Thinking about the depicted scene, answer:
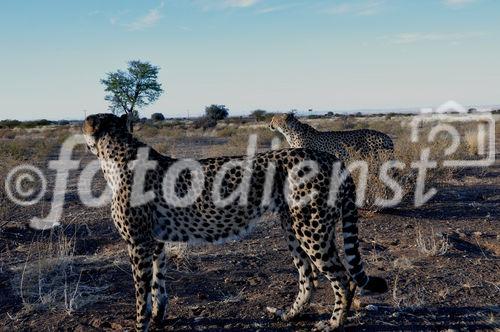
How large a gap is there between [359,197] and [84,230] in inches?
156

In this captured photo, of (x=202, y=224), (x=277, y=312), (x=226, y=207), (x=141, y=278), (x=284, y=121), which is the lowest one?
(x=277, y=312)

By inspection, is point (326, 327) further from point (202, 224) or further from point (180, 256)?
point (180, 256)

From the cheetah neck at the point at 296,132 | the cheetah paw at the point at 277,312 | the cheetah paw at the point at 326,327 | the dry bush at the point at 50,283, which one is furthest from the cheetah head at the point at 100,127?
the cheetah neck at the point at 296,132

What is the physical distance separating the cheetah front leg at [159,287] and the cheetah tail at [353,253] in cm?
151

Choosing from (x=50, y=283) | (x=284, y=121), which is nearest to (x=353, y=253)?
(x=50, y=283)

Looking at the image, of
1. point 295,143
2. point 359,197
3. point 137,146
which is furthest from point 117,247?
point 295,143

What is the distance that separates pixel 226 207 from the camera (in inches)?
164

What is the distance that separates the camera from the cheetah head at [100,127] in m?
4.43

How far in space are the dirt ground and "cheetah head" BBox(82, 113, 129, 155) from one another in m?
1.21

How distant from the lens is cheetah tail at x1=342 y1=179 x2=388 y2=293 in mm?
4035

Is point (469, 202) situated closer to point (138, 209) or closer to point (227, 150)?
point (138, 209)

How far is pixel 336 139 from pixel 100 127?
6.35 meters

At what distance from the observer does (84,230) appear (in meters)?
7.35

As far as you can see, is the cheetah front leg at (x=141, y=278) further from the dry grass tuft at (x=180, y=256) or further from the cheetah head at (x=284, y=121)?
the cheetah head at (x=284, y=121)
